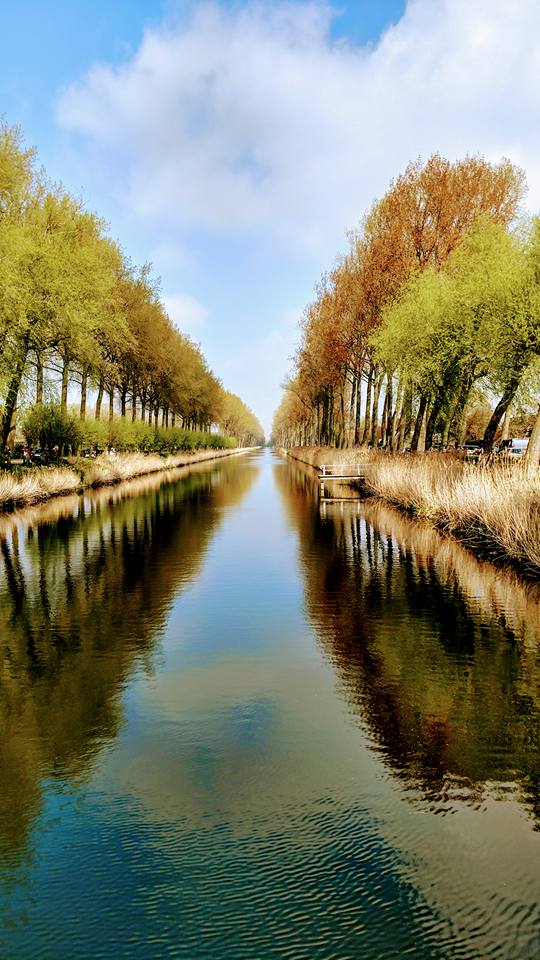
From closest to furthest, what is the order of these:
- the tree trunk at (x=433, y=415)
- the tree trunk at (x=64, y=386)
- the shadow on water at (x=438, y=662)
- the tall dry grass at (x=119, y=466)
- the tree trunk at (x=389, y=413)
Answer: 1. the shadow on water at (x=438, y=662)
2. the tree trunk at (x=433, y=415)
3. the tree trunk at (x=64, y=386)
4. the tall dry grass at (x=119, y=466)
5. the tree trunk at (x=389, y=413)

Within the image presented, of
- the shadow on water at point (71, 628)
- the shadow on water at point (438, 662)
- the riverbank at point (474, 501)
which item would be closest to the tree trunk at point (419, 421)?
the riverbank at point (474, 501)

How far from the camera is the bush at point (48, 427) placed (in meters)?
32.4

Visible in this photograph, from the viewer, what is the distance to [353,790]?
4629 millimetres

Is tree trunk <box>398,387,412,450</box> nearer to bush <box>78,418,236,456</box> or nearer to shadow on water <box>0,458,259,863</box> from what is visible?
shadow on water <box>0,458,259,863</box>

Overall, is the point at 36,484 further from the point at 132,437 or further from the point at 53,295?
the point at 132,437

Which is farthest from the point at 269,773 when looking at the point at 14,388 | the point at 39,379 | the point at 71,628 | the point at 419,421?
the point at 419,421

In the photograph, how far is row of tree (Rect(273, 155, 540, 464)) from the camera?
22859 mm

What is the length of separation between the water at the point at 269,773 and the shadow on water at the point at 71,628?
0.04 metres

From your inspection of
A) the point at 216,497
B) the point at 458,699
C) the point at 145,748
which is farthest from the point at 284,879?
the point at 216,497

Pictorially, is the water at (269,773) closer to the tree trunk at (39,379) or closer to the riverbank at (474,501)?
the riverbank at (474,501)

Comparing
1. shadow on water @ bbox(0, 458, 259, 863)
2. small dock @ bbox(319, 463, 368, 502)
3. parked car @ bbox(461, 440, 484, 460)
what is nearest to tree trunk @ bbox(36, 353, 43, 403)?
shadow on water @ bbox(0, 458, 259, 863)

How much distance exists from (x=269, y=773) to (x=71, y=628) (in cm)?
480

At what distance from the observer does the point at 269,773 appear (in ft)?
15.9

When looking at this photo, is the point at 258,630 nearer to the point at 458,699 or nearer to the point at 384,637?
the point at 384,637
